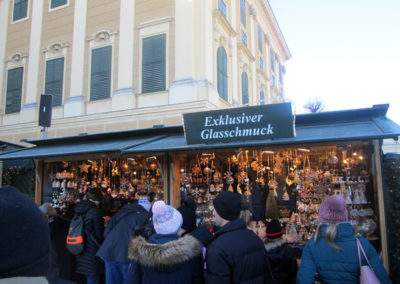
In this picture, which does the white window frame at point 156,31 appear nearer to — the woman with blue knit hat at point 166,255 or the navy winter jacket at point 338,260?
the woman with blue knit hat at point 166,255

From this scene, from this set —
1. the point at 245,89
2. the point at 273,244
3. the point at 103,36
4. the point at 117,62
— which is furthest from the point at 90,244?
the point at 245,89

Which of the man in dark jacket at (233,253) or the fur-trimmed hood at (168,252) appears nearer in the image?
the man in dark jacket at (233,253)

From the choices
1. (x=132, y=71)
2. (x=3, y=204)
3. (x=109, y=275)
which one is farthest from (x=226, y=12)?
(x=3, y=204)

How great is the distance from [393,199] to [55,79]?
1251 cm

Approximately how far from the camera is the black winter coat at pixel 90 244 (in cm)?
470

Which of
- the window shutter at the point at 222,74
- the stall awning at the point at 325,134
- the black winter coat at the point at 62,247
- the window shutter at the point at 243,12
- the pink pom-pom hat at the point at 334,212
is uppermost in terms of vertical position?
the window shutter at the point at 243,12

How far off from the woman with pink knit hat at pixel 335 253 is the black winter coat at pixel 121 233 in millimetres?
2278

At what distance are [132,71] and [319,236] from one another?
370 inches

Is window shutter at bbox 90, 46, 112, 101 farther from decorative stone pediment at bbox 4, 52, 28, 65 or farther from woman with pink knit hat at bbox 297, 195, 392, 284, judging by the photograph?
woman with pink knit hat at bbox 297, 195, 392, 284

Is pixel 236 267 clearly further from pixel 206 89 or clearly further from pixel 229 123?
pixel 206 89

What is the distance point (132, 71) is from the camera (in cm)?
1078

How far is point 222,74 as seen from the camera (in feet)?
A: 37.3

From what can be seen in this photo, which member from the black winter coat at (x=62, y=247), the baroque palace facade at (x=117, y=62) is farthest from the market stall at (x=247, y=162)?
the baroque palace facade at (x=117, y=62)

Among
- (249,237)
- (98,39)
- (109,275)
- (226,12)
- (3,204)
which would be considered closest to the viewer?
(3,204)
